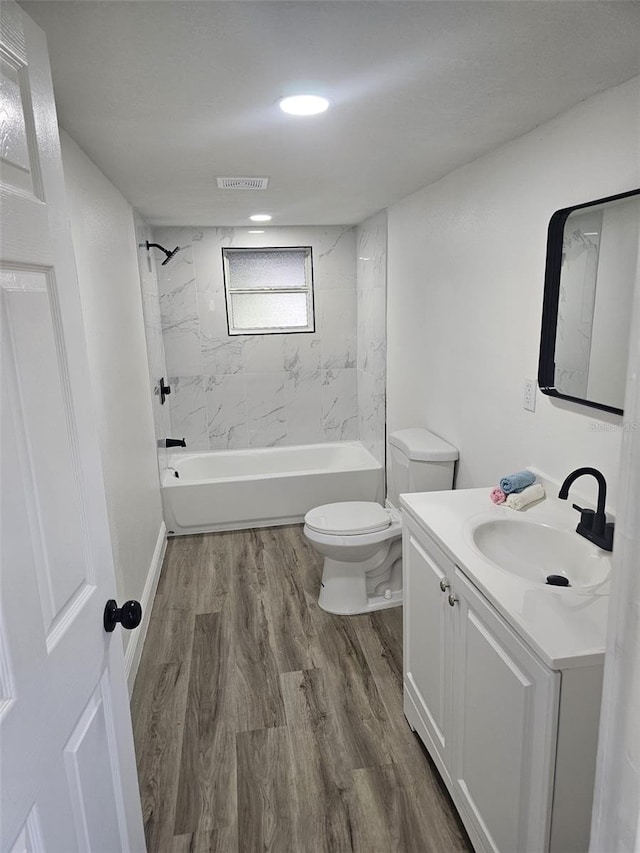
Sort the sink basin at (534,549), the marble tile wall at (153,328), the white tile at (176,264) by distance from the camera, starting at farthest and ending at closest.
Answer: the white tile at (176,264) → the marble tile wall at (153,328) → the sink basin at (534,549)

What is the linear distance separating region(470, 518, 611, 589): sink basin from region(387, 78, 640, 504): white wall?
24cm

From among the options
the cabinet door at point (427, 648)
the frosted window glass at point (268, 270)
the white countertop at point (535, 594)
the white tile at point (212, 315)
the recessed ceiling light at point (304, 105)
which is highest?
the recessed ceiling light at point (304, 105)

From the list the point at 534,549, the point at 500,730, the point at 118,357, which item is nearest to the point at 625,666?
the point at 500,730

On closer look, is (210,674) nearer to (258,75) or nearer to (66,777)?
(66,777)

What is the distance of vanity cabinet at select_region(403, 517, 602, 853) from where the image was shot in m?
1.18

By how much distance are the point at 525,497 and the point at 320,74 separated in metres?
1.44

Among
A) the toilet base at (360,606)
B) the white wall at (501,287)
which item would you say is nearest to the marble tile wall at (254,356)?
the white wall at (501,287)

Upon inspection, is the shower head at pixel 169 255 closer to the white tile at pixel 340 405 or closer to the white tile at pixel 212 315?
the white tile at pixel 212 315

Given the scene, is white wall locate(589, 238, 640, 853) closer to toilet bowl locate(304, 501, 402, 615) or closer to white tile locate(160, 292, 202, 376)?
toilet bowl locate(304, 501, 402, 615)

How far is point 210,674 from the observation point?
245cm

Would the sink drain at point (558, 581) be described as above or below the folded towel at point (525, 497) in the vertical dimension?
below

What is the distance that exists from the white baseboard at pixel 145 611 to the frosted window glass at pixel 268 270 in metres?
2.10

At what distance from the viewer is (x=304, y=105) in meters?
1.62

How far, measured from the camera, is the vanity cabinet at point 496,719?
1183 millimetres
